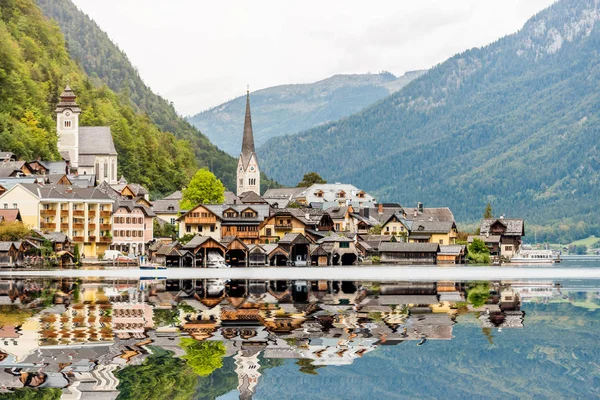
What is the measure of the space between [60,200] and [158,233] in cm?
2453

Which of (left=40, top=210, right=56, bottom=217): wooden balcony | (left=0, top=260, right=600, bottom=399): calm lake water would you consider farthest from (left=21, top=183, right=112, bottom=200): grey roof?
(left=0, top=260, right=600, bottom=399): calm lake water

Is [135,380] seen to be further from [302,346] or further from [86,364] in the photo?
[302,346]

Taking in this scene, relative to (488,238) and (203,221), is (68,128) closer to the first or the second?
(203,221)

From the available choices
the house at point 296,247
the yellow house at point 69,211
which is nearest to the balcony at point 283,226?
the house at point 296,247

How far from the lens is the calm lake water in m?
26.5

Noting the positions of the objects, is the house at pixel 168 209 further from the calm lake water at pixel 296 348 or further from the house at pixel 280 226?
the calm lake water at pixel 296 348

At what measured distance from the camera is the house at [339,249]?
144125 millimetres

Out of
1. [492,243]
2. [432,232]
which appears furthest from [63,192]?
[492,243]

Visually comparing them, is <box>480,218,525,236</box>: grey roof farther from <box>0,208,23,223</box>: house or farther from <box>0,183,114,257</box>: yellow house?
<box>0,208,23,223</box>: house

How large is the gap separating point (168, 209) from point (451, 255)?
44.9 m

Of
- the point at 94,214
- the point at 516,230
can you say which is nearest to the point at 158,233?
the point at 94,214

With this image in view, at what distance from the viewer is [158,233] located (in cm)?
15175

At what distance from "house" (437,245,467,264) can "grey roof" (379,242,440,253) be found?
197 cm

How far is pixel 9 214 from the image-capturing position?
121562 mm
